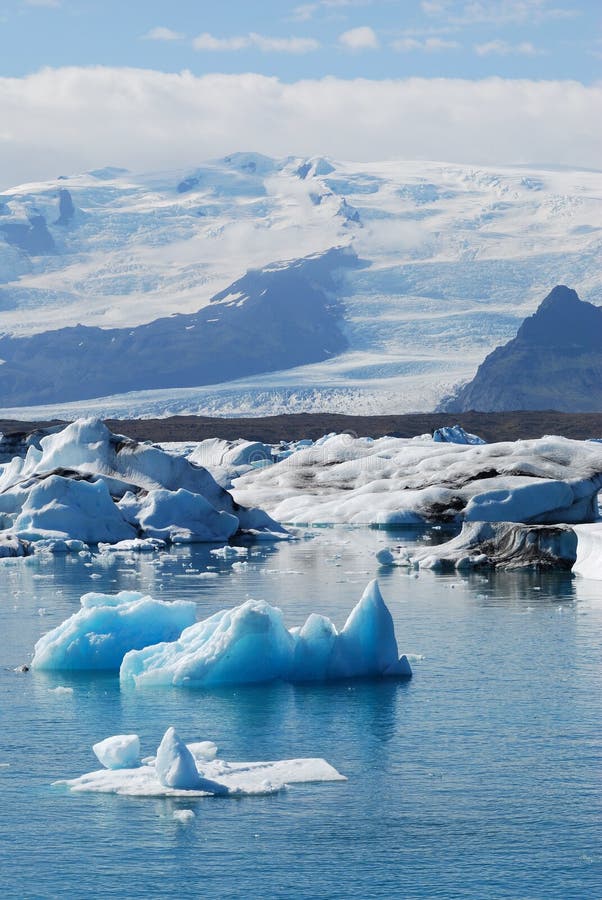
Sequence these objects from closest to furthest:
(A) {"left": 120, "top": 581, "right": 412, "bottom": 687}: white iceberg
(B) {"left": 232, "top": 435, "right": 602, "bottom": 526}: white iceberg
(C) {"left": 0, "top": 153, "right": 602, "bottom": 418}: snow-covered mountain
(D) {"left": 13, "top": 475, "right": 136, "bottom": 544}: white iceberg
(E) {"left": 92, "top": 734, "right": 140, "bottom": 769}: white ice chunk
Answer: (E) {"left": 92, "top": 734, "right": 140, "bottom": 769}: white ice chunk → (A) {"left": 120, "top": 581, "right": 412, "bottom": 687}: white iceberg → (D) {"left": 13, "top": 475, "right": 136, "bottom": 544}: white iceberg → (B) {"left": 232, "top": 435, "right": 602, "bottom": 526}: white iceberg → (C) {"left": 0, "top": 153, "right": 602, "bottom": 418}: snow-covered mountain

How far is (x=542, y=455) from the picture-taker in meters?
42.2

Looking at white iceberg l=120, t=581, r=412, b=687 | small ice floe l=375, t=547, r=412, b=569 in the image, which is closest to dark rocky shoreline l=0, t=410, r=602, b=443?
small ice floe l=375, t=547, r=412, b=569

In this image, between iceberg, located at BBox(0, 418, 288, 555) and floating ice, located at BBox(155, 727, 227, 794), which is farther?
iceberg, located at BBox(0, 418, 288, 555)

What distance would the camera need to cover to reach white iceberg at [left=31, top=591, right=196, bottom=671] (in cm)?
1716

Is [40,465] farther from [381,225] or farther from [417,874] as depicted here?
[381,225]

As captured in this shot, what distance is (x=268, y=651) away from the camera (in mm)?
15977

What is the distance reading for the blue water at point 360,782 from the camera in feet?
32.5

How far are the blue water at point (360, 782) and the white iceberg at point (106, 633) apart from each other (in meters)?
0.41

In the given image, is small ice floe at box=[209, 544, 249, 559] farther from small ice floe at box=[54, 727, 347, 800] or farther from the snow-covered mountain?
the snow-covered mountain

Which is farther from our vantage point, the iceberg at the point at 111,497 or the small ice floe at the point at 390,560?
the iceberg at the point at 111,497

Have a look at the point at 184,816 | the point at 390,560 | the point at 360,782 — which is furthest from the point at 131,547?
the point at 184,816

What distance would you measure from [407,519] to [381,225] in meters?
115

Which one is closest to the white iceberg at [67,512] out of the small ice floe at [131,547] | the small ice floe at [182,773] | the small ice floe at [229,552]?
the small ice floe at [131,547]

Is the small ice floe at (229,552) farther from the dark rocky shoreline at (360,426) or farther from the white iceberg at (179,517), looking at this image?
the dark rocky shoreline at (360,426)
